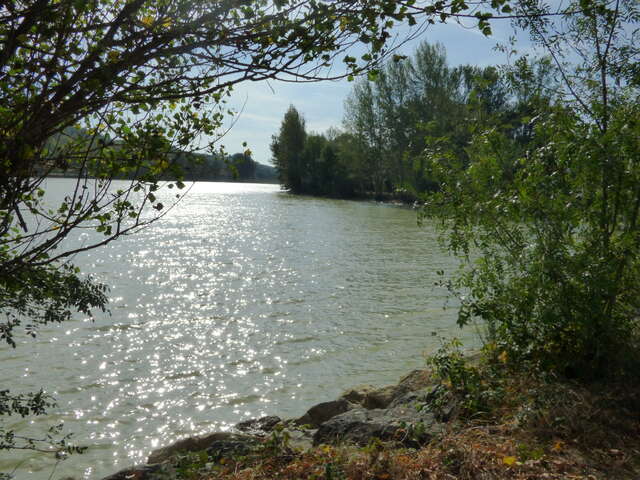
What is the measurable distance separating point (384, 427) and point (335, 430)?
1.97ft

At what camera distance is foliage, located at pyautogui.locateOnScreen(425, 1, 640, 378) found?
493cm

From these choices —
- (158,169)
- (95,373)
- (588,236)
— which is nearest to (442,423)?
(588,236)

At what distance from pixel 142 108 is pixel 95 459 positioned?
482 centimetres

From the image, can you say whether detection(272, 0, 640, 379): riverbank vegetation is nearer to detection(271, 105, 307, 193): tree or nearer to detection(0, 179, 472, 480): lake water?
detection(0, 179, 472, 480): lake water

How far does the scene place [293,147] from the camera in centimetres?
8650

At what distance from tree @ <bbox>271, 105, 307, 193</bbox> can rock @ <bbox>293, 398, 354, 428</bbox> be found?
77.6 metres

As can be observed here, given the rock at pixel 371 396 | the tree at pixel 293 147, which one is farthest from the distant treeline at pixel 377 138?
the rock at pixel 371 396

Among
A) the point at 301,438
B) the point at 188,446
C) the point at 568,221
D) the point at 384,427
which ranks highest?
the point at 568,221

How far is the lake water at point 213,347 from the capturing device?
735 centimetres

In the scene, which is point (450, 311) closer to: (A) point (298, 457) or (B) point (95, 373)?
(B) point (95, 373)

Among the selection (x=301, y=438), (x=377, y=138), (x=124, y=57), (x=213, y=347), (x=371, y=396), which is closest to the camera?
(x=124, y=57)

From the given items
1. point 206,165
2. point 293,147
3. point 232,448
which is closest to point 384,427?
point 232,448

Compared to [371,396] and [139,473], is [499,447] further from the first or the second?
[139,473]

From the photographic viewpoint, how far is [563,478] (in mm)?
3650
